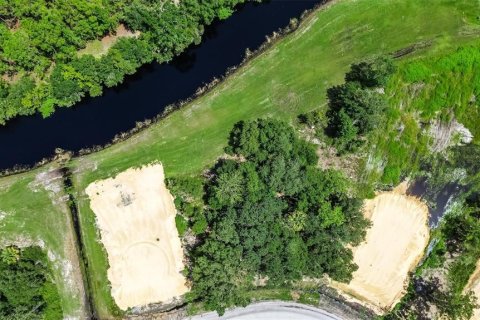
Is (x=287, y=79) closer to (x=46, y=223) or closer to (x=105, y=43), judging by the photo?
(x=105, y=43)

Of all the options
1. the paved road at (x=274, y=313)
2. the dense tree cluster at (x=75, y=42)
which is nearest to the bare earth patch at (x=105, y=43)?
the dense tree cluster at (x=75, y=42)

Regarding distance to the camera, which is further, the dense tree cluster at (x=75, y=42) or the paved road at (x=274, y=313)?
the paved road at (x=274, y=313)

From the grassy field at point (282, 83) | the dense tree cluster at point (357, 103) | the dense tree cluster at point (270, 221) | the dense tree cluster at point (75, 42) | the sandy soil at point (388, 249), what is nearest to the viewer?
the dense tree cluster at point (75, 42)

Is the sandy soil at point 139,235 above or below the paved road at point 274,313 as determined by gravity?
above

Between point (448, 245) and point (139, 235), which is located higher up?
point (139, 235)

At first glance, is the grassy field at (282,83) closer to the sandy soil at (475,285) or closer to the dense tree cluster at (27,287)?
the dense tree cluster at (27,287)

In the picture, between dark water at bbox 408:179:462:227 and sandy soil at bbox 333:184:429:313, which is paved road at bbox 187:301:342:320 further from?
dark water at bbox 408:179:462:227

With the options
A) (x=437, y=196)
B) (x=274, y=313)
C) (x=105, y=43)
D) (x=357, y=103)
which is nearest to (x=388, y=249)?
(x=437, y=196)
